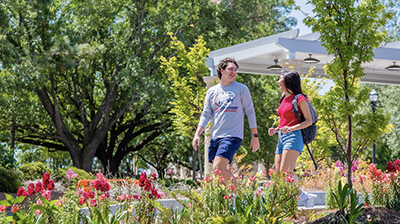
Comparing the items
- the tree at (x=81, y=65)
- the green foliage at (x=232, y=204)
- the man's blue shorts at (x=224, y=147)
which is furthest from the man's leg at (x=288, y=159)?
the tree at (x=81, y=65)

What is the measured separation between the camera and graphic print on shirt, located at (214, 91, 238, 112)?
4.68 metres

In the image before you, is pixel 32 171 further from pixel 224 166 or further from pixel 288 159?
pixel 288 159

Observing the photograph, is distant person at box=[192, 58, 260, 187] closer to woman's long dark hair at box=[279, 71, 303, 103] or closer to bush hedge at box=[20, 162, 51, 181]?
woman's long dark hair at box=[279, 71, 303, 103]

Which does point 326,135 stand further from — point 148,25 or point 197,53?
point 148,25

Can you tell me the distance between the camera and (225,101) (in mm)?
4719

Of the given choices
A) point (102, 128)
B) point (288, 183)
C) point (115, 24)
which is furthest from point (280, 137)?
point (115, 24)

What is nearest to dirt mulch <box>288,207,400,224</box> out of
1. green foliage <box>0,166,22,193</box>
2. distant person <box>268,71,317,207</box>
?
distant person <box>268,71,317,207</box>

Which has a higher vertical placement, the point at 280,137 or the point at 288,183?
the point at 280,137

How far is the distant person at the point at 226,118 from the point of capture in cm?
447

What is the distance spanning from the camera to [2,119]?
50.8 feet

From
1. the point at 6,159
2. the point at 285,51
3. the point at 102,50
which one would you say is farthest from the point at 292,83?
the point at 6,159

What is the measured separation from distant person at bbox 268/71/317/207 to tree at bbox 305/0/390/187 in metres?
0.70

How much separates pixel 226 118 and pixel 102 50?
8.39 meters

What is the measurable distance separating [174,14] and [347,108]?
11014 millimetres
